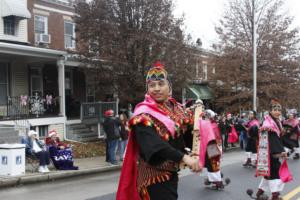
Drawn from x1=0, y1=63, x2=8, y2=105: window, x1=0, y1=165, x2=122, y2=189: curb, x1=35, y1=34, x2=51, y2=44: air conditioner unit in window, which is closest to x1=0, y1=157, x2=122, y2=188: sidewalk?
x1=0, y1=165, x2=122, y2=189: curb

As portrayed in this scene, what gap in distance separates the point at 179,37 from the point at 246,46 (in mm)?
10950

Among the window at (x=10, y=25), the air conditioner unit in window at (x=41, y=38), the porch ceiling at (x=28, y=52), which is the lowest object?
the porch ceiling at (x=28, y=52)

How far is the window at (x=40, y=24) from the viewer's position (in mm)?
22078

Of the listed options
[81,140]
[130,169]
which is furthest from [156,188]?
[81,140]

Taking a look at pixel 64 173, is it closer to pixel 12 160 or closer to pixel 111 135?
pixel 12 160

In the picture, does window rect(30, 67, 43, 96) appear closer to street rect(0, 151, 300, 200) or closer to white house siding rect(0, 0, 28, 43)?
white house siding rect(0, 0, 28, 43)

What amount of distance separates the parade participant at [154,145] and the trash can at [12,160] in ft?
28.0

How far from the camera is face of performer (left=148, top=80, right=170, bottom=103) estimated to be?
12.9ft

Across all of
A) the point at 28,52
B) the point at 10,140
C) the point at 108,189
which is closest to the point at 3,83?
the point at 28,52

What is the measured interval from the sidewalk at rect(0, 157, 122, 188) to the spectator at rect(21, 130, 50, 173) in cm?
28

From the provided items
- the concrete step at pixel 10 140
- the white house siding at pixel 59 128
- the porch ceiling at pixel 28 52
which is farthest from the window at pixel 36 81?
the concrete step at pixel 10 140

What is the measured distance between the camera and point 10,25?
20.7 meters

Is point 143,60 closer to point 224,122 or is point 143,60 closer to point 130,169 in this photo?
point 224,122

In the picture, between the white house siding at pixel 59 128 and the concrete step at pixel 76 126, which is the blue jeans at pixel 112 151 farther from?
the concrete step at pixel 76 126
